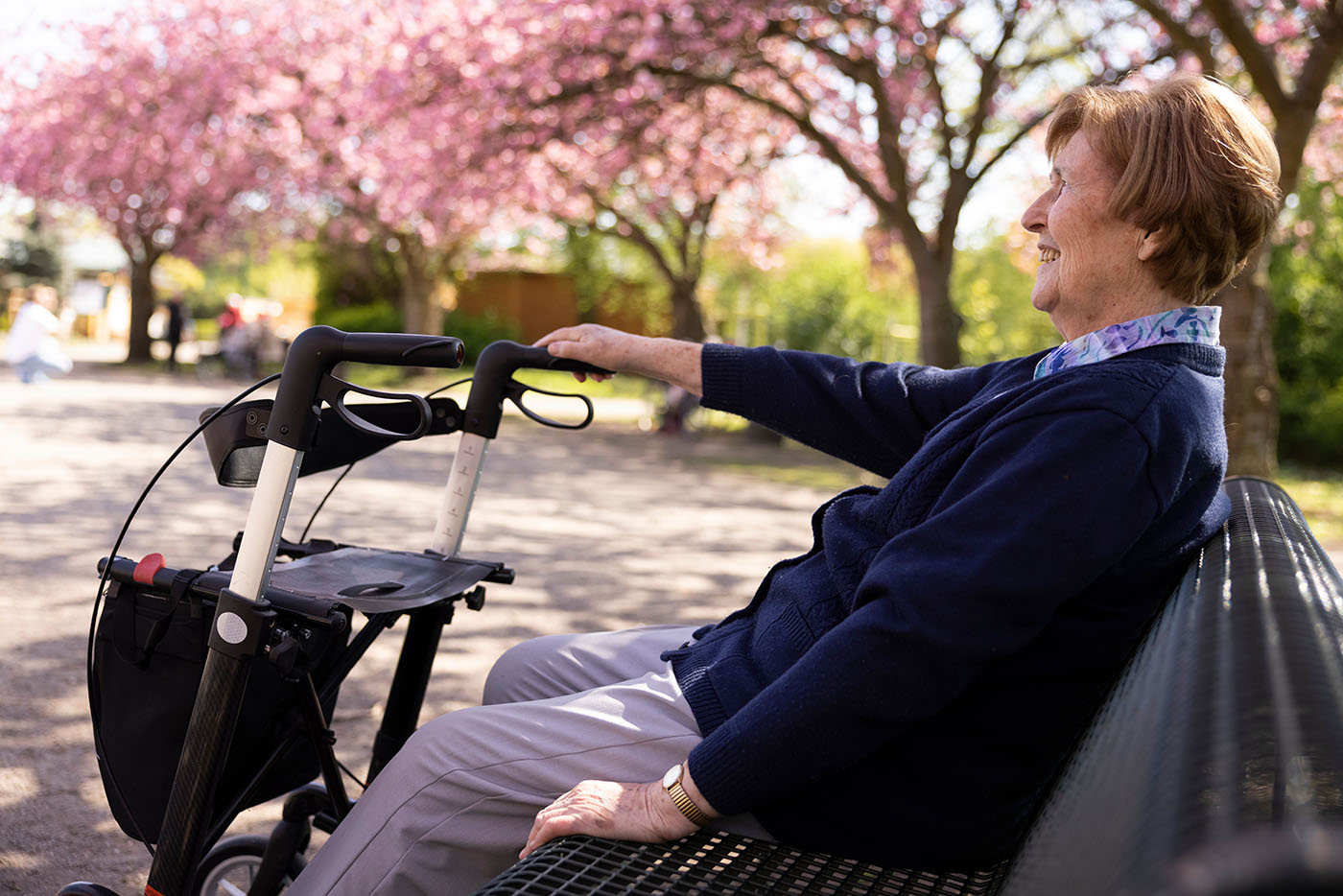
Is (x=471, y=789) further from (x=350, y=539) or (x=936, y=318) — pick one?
(x=936, y=318)

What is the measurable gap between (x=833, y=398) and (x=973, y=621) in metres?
0.96

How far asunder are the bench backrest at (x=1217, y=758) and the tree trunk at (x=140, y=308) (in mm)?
28185

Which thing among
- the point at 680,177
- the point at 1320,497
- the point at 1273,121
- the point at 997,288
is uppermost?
the point at 997,288

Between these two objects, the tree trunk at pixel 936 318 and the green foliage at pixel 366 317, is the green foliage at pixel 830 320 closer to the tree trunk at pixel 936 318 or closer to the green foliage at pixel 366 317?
the tree trunk at pixel 936 318

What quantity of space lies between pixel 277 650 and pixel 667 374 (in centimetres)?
93

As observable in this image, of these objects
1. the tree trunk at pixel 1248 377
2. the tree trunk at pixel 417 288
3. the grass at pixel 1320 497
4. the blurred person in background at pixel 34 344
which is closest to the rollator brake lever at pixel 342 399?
the grass at pixel 1320 497

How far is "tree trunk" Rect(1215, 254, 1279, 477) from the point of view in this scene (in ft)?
30.5

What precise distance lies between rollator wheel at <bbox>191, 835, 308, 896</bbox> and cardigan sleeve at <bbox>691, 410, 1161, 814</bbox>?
124 centimetres

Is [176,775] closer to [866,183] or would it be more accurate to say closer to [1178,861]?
[1178,861]

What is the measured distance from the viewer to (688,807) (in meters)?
1.56

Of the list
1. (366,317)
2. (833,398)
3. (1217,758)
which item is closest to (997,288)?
(366,317)

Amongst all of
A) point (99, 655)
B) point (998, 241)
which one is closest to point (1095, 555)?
point (99, 655)

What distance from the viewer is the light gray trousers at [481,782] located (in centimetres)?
168

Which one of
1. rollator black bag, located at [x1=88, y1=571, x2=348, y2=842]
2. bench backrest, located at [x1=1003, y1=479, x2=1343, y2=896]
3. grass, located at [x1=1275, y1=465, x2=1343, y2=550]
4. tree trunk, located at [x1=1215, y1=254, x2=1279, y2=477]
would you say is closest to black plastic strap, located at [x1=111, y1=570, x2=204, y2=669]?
rollator black bag, located at [x1=88, y1=571, x2=348, y2=842]
